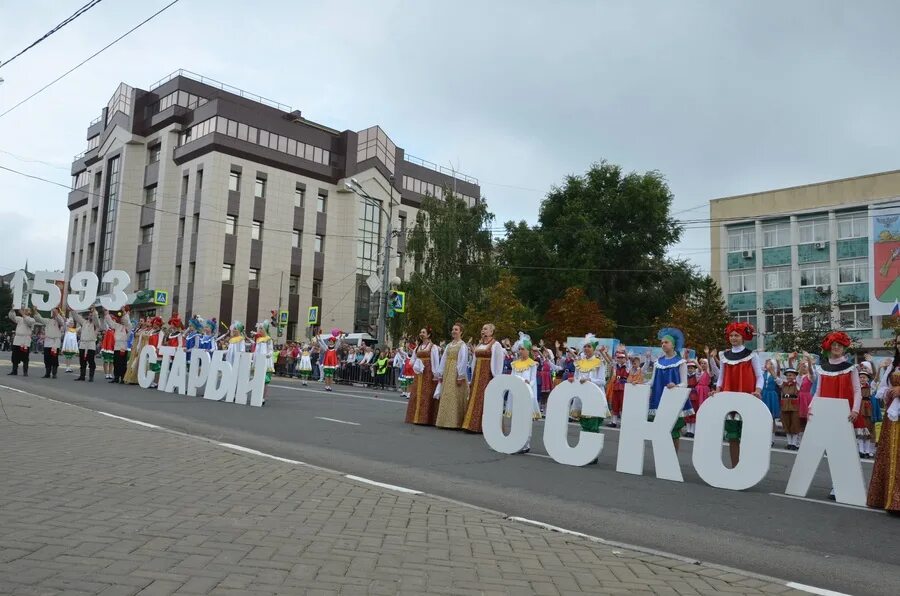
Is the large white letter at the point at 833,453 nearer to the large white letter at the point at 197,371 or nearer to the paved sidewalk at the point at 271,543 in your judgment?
the paved sidewalk at the point at 271,543

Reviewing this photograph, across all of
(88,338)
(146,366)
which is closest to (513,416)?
(146,366)

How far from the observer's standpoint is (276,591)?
162 inches

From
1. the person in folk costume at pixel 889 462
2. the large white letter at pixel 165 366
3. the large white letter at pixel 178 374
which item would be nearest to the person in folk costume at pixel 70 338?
the large white letter at pixel 165 366

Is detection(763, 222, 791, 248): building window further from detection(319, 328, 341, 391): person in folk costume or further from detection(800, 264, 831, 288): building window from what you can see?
detection(319, 328, 341, 391): person in folk costume

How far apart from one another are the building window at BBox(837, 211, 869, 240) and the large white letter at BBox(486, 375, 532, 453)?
5298 centimetres

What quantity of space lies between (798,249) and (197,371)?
5212cm

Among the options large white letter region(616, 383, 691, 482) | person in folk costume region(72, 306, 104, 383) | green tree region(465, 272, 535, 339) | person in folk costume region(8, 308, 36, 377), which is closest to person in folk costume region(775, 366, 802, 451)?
large white letter region(616, 383, 691, 482)

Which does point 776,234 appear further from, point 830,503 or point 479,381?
point 830,503

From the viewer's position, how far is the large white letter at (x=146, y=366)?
2119 centimetres

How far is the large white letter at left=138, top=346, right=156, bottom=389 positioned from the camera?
2119 centimetres

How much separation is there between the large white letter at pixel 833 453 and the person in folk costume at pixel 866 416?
6.13 metres

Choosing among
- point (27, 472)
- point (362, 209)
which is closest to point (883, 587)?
point (27, 472)

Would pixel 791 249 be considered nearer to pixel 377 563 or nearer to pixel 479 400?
pixel 479 400

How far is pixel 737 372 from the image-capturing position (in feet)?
33.1
